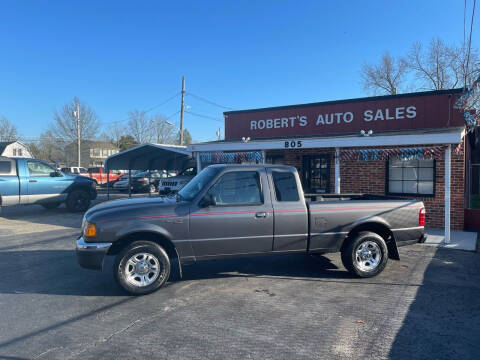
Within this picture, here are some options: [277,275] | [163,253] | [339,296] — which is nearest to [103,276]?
[163,253]

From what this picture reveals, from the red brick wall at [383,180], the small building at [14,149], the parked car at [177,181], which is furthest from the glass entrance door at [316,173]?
the small building at [14,149]

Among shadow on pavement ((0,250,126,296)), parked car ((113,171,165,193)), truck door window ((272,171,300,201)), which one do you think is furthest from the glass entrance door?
parked car ((113,171,165,193))

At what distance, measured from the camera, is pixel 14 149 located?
171 ft

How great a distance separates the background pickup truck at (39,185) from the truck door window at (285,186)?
10.0 m

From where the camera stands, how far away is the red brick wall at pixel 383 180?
33.7 ft

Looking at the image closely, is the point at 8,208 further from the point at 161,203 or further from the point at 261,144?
the point at 161,203

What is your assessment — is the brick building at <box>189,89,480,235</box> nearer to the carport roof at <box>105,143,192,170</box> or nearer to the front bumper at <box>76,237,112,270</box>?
the carport roof at <box>105,143,192,170</box>

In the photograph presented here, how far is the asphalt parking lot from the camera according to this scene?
3609 millimetres

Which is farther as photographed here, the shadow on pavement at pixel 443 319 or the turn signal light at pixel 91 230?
the turn signal light at pixel 91 230

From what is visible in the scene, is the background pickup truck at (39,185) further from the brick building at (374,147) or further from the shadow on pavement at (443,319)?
the shadow on pavement at (443,319)

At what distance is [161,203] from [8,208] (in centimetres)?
1295

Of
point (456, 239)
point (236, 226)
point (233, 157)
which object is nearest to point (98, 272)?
point (236, 226)

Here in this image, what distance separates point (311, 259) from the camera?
23.6 ft

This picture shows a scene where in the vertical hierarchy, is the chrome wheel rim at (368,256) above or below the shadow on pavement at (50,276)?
above
